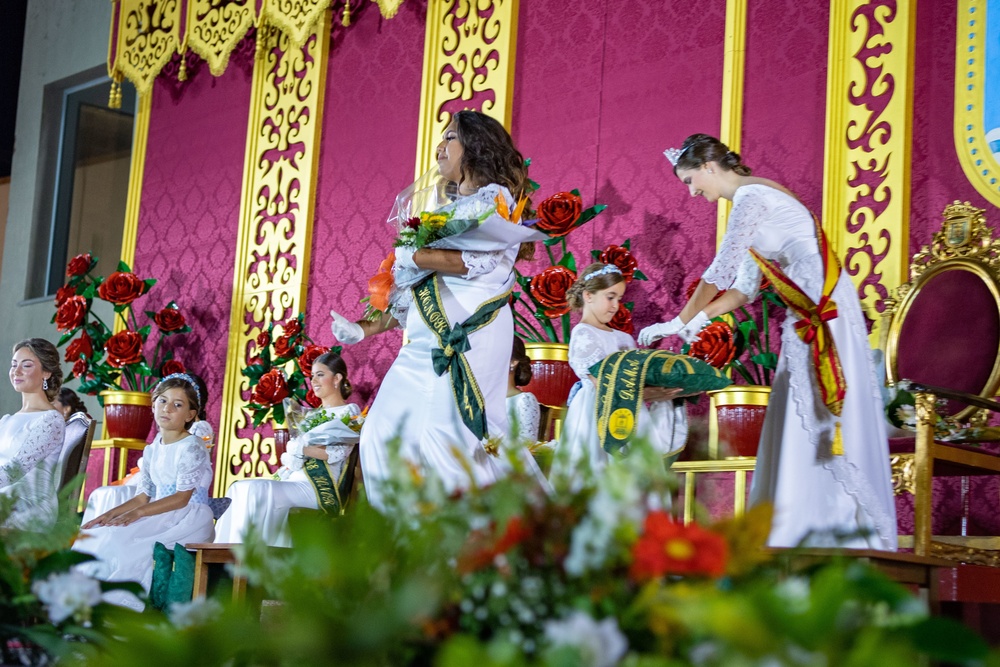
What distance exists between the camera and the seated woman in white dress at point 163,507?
4.38 m

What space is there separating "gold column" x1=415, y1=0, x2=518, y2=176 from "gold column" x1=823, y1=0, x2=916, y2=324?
1.67 metres

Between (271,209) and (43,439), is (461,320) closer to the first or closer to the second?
(43,439)

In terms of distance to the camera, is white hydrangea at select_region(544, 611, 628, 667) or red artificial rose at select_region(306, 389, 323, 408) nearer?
white hydrangea at select_region(544, 611, 628, 667)

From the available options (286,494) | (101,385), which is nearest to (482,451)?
(286,494)

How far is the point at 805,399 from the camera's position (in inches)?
123

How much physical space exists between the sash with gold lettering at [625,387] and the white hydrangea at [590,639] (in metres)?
2.86

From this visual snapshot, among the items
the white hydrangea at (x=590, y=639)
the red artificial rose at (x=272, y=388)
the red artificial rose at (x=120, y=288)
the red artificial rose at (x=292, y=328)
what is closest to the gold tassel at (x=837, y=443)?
the white hydrangea at (x=590, y=639)

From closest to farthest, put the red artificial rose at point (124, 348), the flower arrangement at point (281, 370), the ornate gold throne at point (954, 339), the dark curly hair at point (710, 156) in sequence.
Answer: the dark curly hair at point (710, 156), the ornate gold throne at point (954, 339), the flower arrangement at point (281, 370), the red artificial rose at point (124, 348)

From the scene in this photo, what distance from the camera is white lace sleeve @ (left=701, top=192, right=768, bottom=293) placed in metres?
3.22

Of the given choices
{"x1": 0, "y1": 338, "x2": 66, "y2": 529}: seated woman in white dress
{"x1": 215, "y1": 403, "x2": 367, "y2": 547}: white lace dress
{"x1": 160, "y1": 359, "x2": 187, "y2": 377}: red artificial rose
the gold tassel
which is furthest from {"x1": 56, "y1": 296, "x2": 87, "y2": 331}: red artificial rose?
the gold tassel

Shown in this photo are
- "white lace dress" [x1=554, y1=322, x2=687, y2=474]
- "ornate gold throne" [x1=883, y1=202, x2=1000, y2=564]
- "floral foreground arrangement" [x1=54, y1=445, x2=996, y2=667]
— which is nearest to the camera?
"floral foreground arrangement" [x1=54, y1=445, x2=996, y2=667]

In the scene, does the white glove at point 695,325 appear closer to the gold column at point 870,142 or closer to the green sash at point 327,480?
the gold column at point 870,142

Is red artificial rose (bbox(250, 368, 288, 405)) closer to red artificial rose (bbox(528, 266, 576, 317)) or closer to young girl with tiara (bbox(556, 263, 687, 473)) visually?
red artificial rose (bbox(528, 266, 576, 317))

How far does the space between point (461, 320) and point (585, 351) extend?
0.86 metres
